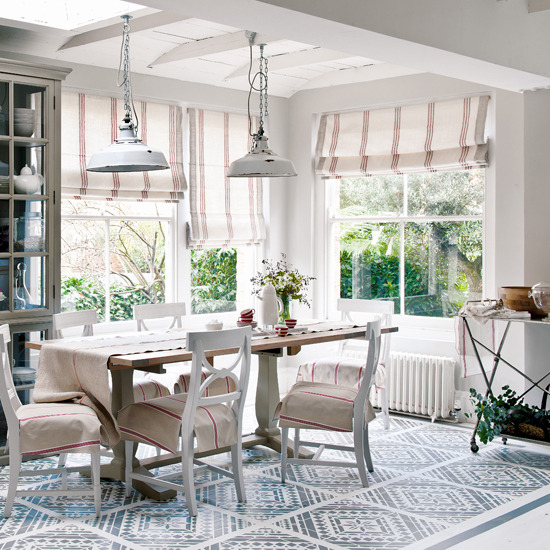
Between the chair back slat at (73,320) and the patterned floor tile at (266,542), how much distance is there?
1.90 meters

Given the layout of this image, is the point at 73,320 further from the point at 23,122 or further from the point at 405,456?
the point at 405,456

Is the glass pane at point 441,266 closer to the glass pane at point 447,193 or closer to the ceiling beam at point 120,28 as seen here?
the glass pane at point 447,193

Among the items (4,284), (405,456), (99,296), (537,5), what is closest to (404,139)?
(537,5)

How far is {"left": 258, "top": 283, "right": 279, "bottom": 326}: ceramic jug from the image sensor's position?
5.11 meters

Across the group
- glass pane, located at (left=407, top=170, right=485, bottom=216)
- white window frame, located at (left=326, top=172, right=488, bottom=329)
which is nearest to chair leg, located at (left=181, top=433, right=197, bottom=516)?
white window frame, located at (left=326, top=172, right=488, bottom=329)

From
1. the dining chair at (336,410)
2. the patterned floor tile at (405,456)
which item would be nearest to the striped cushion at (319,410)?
the dining chair at (336,410)

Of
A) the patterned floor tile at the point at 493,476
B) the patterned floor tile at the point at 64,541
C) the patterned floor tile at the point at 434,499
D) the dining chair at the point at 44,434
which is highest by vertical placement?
the dining chair at the point at 44,434

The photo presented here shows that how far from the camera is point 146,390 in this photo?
15.7 ft

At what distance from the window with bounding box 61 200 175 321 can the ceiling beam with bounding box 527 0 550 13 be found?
2987mm

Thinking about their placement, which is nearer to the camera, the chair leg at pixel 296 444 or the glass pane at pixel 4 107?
the chair leg at pixel 296 444

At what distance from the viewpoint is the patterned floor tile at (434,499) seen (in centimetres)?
397

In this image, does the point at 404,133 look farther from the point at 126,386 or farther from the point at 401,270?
the point at 126,386

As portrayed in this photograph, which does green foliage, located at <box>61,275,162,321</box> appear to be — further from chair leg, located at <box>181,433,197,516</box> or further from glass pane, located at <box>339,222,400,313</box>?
chair leg, located at <box>181,433,197,516</box>

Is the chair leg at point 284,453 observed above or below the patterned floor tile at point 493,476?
above
